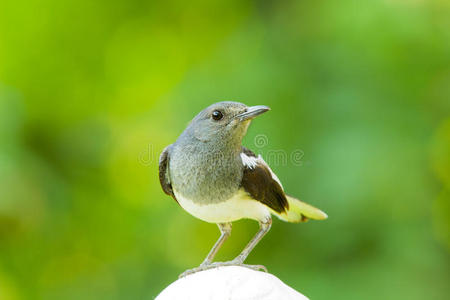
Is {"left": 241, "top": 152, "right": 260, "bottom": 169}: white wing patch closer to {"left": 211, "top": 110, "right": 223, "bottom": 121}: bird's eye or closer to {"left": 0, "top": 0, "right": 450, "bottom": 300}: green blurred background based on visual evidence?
{"left": 211, "top": 110, "right": 223, "bottom": 121}: bird's eye

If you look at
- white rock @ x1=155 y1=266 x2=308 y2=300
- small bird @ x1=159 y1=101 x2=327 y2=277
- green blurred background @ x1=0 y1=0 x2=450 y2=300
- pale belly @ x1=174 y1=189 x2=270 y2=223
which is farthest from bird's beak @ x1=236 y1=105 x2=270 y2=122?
green blurred background @ x1=0 y1=0 x2=450 y2=300

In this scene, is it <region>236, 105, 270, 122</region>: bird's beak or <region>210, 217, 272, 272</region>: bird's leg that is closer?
<region>236, 105, 270, 122</region>: bird's beak

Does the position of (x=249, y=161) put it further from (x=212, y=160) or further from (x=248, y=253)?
(x=248, y=253)

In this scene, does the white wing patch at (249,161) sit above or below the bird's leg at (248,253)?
above

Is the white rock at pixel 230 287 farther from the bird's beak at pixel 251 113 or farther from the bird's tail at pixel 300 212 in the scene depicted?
the bird's beak at pixel 251 113

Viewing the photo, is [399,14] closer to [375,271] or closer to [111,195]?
[375,271]

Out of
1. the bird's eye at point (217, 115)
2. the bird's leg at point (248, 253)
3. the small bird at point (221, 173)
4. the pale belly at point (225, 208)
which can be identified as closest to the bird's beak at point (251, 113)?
the small bird at point (221, 173)

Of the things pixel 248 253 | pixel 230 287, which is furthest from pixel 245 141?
pixel 230 287
